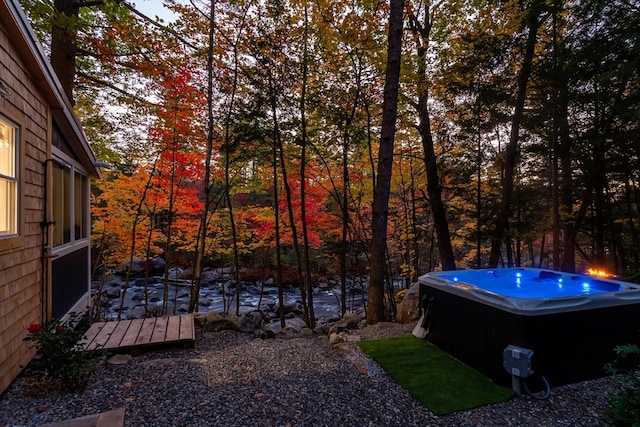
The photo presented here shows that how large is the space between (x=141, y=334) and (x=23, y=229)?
1614 mm

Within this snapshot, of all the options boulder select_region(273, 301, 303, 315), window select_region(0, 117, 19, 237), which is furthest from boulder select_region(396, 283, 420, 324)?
boulder select_region(273, 301, 303, 315)

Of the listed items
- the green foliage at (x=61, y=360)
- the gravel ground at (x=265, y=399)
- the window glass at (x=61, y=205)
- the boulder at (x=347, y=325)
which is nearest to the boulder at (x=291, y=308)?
the boulder at (x=347, y=325)

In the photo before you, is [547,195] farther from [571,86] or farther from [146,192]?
[146,192]

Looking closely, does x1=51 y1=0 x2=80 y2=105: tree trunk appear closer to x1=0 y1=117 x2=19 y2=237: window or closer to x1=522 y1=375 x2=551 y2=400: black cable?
x1=0 y1=117 x2=19 y2=237: window

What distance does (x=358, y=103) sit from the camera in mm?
7219

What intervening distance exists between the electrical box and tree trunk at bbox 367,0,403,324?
92.1 inches

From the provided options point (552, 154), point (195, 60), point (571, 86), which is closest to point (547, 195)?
point (552, 154)

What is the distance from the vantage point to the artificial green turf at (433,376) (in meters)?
2.49

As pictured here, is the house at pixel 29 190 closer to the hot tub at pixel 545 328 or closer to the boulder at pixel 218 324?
the boulder at pixel 218 324

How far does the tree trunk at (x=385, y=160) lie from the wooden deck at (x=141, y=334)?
2623 mm

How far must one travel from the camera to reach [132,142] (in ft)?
24.4

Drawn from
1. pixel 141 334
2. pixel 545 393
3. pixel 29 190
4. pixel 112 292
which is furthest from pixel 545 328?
pixel 112 292

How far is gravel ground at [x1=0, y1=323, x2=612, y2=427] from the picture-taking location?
2.22 meters

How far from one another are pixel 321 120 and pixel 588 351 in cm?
595
